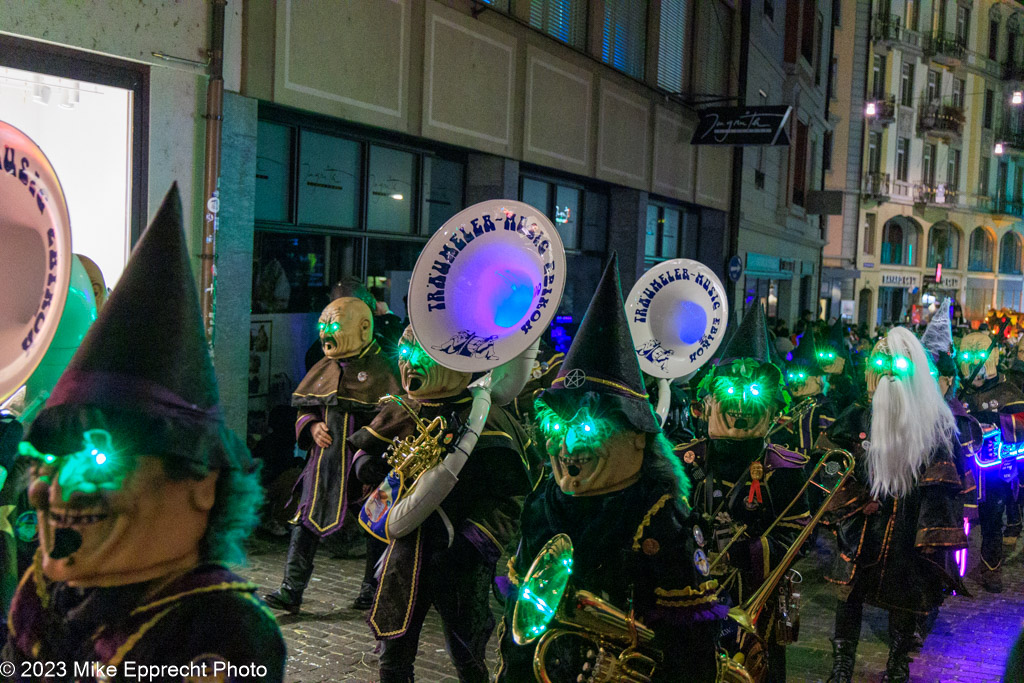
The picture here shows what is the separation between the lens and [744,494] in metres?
4.89

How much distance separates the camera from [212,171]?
8.10 m

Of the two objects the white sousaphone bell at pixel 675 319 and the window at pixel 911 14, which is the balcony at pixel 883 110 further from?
the white sousaphone bell at pixel 675 319

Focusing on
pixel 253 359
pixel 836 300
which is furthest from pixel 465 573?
pixel 836 300

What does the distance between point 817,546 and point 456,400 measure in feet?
19.2

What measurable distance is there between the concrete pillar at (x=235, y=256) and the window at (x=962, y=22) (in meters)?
46.3

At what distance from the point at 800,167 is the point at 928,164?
826 inches

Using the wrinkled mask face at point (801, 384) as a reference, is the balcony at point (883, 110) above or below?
above

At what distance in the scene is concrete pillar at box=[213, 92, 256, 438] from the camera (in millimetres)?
8211

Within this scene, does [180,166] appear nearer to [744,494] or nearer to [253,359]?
[253,359]

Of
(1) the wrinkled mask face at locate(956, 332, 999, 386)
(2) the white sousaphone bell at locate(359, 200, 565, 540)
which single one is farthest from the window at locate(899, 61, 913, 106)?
(2) the white sousaphone bell at locate(359, 200, 565, 540)

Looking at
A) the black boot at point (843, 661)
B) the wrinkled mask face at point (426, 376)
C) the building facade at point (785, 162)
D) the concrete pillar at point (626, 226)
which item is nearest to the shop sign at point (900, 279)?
the building facade at point (785, 162)

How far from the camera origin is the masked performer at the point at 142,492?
2023mm

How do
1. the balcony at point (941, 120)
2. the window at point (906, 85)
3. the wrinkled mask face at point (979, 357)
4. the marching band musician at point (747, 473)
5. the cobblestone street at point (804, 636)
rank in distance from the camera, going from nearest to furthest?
the marching band musician at point (747, 473), the cobblestone street at point (804, 636), the wrinkled mask face at point (979, 357), the window at point (906, 85), the balcony at point (941, 120)

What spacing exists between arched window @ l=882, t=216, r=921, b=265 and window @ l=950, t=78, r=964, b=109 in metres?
6.83
